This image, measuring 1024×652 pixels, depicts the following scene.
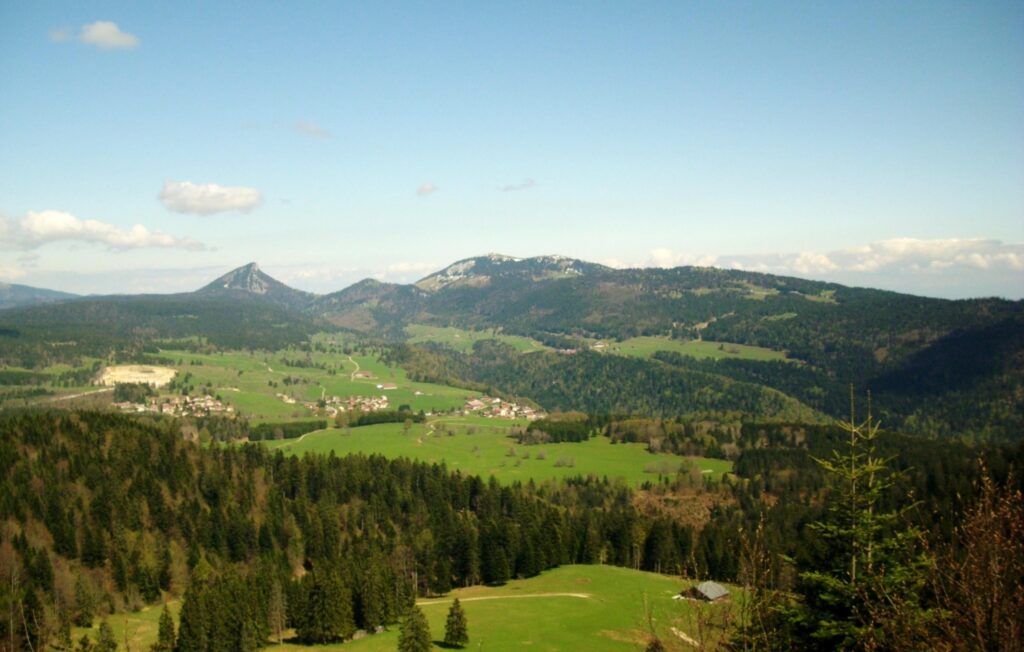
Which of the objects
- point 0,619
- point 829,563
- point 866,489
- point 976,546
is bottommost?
point 0,619

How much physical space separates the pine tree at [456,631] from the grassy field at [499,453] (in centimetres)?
6194

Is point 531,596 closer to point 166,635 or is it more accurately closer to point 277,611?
point 277,611

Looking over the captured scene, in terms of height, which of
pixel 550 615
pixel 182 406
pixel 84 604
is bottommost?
pixel 550 615

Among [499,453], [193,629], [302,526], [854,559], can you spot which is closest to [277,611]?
[193,629]

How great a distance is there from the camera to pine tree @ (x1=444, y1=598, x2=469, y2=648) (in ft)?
181

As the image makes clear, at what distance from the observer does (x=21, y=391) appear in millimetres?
190500

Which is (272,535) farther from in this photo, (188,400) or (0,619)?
(188,400)

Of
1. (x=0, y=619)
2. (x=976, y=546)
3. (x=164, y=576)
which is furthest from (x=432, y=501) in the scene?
(x=976, y=546)

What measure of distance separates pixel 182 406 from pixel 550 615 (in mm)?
155553

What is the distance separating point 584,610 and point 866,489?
49614 millimetres

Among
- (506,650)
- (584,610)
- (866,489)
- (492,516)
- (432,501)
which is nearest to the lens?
(866,489)

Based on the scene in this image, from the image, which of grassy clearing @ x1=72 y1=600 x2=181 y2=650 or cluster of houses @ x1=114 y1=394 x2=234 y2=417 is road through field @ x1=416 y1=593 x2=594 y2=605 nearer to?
grassy clearing @ x1=72 y1=600 x2=181 y2=650

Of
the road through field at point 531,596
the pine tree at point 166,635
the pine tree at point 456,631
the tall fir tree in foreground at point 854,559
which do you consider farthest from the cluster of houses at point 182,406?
the tall fir tree in foreground at point 854,559

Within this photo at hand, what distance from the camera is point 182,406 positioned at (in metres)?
185
